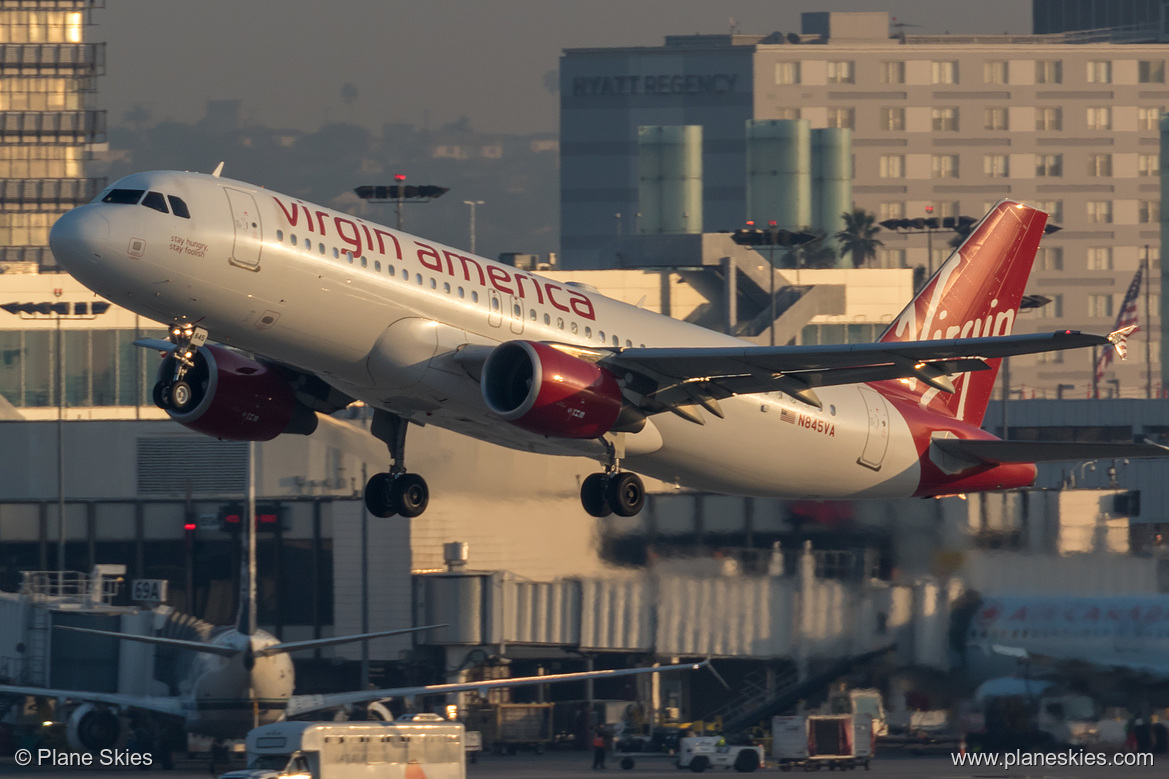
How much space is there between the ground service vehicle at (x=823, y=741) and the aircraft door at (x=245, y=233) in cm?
2930

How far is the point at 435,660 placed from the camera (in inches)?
2502

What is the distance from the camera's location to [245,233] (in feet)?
105

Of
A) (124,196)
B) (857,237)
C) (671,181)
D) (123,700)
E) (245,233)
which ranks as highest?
(671,181)

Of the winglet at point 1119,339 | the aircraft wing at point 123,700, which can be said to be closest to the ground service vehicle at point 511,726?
the aircraft wing at point 123,700

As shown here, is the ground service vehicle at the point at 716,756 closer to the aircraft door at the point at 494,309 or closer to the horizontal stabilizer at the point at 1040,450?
Result: the horizontal stabilizer at the point at 1040,450

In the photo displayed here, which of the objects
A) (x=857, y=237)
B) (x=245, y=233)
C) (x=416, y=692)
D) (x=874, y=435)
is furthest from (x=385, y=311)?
(x=857, y=237)

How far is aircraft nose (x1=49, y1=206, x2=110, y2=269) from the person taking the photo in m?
30.7

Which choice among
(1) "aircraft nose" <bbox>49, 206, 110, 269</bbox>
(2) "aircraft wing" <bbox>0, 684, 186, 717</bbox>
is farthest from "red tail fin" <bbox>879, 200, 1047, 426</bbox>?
(2) "aircraft wing" <bbox>0, 684, 186, 717</bbox>

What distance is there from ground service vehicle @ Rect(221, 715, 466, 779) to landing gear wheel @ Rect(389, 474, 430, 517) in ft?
36.0

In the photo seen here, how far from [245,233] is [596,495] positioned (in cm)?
978

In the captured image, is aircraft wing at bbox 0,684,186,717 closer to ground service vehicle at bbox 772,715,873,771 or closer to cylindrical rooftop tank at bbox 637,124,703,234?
ground service vehicle at bbox 772,715,873,771

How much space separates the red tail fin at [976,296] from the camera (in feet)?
149

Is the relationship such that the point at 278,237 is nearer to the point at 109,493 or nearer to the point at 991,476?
the point at 991,476

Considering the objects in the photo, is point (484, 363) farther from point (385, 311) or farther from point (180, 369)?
point (180, 369)
